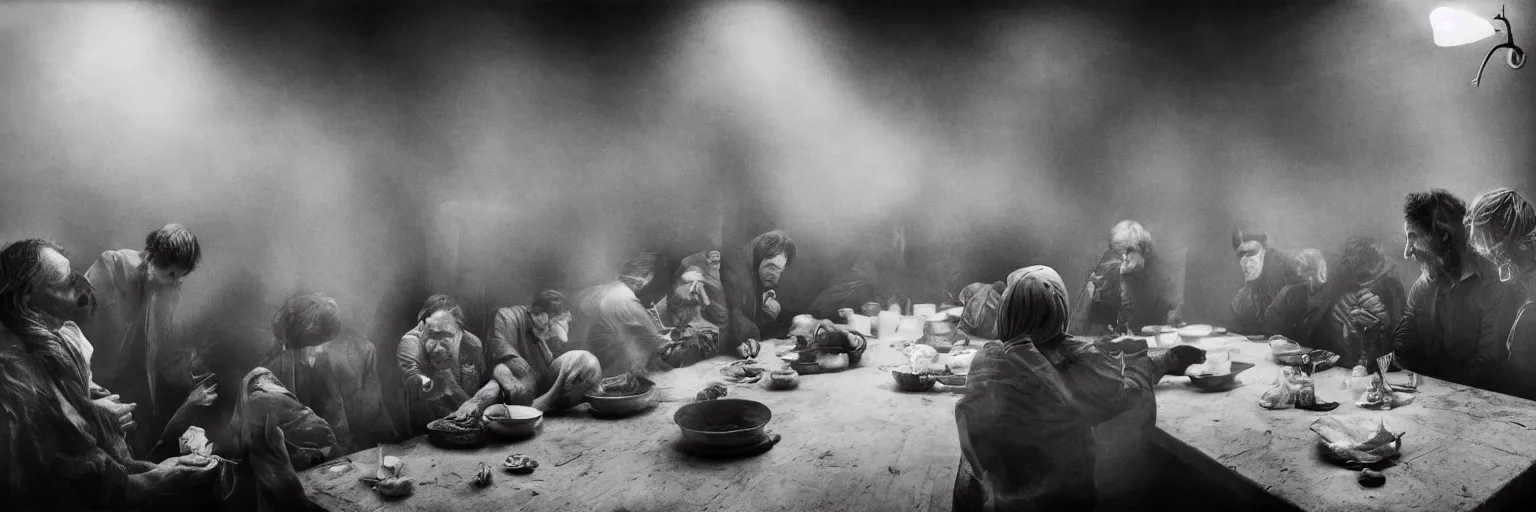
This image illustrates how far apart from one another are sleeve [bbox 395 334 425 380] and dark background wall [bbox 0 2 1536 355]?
0.13 meters

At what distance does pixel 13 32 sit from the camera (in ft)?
15.0

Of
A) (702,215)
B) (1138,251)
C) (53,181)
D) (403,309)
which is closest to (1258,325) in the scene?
(1138,251)

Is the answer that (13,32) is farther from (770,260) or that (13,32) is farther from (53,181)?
(770,260)

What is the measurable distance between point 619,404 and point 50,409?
3137 millimetres

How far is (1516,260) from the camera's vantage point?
204 inches

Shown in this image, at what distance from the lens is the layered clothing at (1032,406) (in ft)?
13.0

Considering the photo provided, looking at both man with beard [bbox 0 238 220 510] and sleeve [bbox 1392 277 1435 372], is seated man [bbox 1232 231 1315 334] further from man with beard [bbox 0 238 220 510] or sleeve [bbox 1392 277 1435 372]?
man with beard [bbox 0 238 220 510]

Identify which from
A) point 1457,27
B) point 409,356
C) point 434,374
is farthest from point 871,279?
point 1457,27

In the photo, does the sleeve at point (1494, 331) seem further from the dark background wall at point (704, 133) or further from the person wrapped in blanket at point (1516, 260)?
the dark background wall at point (704, 133)

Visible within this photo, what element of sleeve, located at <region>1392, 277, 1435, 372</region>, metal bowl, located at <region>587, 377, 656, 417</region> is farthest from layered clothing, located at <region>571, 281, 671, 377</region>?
sleeve, located at <region>1392, 277, 1435, 372</region>

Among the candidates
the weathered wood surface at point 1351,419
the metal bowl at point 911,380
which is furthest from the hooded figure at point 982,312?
the weathered wood surface at point 1351,419

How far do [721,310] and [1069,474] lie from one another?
3.47 meters

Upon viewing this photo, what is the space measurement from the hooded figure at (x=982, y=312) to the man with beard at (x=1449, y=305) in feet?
9.26

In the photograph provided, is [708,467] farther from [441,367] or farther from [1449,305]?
[1449,305]
